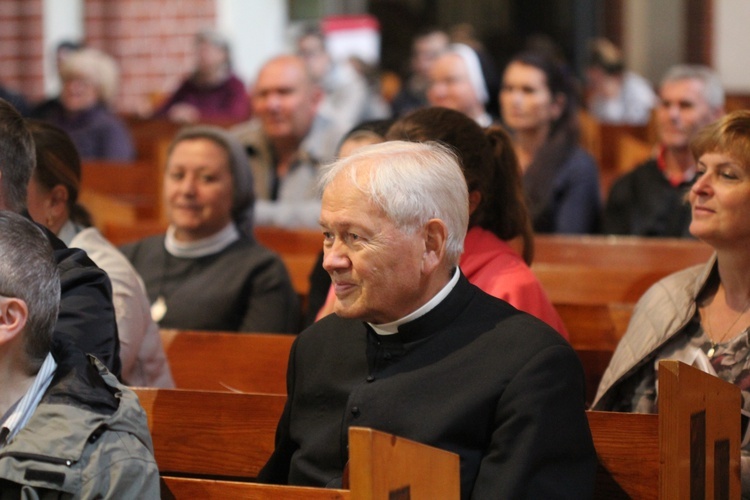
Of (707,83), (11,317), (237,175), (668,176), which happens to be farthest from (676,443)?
(707,83)

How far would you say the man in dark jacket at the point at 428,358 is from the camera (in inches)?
90.2

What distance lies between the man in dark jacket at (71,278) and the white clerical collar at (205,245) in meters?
1.46

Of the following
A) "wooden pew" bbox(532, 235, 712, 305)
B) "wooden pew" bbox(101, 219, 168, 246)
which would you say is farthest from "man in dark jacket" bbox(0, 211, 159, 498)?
"wooden pew" bbox(101, 219, 168, 246)

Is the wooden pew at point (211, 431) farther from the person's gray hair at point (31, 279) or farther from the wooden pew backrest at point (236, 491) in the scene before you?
the person's gray hair at point (31, 279)

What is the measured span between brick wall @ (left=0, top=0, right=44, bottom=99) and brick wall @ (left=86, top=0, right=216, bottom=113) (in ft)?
1.58

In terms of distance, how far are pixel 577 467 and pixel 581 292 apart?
7.03 feet

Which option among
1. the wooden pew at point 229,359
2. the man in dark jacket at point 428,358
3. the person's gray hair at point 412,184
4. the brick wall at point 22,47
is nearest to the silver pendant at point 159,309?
the wooden pew at point 229,359

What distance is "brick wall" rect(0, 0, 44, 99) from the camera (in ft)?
37.8

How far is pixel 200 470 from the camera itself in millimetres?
2854

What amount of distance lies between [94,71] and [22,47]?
11.4ft

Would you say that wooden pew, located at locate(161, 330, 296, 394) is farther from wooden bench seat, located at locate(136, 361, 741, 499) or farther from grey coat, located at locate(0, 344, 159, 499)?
grey coat, located at locate(0, 344, 159, 499)

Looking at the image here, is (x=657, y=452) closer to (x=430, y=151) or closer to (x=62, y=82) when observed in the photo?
(x=430, y=151)

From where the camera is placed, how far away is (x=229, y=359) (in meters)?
3.71

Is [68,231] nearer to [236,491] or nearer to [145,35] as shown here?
[236,491]
